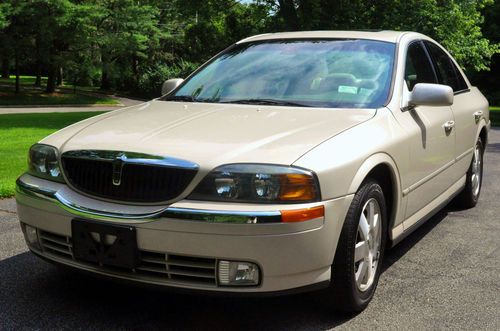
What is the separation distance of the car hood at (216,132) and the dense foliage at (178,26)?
678 inches

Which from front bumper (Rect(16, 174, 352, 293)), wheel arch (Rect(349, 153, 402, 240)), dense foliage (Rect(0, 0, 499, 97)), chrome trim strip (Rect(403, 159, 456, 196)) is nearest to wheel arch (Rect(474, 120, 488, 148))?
chrome trim strip (Rect(403, 159, 456, 196))

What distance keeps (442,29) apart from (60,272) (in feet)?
62.9

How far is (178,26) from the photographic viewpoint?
46500 millimetres

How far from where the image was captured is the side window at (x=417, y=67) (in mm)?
4137

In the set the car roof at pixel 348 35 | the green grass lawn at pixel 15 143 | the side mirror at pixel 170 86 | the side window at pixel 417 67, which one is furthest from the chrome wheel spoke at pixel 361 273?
the green grass lawn at pixel 15 143

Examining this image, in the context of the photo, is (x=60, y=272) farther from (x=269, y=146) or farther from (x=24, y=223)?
(x=269, y=146)

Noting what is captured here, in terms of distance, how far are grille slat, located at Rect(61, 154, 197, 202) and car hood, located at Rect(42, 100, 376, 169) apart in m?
0.08

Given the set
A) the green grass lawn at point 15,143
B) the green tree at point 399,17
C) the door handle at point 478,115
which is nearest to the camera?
the door handle at point 478,115

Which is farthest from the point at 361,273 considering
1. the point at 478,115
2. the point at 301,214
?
the point at 478,115

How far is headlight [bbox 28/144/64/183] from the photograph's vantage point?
10.2 ft

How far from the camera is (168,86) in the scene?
4.66m

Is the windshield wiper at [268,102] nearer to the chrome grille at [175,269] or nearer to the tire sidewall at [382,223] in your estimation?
the tire sidewall at [382,223]

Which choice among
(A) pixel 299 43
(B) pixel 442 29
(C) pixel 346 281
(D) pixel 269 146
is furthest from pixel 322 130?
(B) pixel 442 29

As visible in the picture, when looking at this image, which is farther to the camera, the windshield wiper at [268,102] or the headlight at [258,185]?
the windshield wiper at [268,102]
